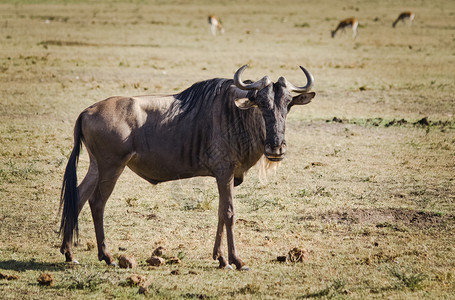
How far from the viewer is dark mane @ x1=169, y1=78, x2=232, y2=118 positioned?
746cm

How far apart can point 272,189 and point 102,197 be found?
3657 mm

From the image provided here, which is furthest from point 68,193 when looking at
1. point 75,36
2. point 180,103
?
point 75,36

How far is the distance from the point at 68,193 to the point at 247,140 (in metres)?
1.98

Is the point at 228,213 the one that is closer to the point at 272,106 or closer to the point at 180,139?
the point at 180,139

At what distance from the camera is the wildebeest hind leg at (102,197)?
7.11m

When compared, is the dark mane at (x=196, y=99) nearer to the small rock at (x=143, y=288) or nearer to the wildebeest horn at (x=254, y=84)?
the wildebeest horn at (x=254, y=84)

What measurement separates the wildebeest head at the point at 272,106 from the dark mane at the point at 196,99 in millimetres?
470

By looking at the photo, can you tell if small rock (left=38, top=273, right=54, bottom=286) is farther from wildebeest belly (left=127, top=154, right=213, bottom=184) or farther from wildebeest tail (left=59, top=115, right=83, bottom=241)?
wildebeest belly (left=127, top=154, right=213, bottom=184)

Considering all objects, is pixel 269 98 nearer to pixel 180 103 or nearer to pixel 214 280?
pixel 180 103

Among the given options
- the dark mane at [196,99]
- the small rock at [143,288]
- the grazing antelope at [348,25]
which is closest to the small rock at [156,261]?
the small rock at [143,288]

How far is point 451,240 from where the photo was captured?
8070 mm

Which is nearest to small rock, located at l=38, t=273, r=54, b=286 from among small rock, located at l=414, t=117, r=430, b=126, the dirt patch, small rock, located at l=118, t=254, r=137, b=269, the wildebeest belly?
small rock, located at l=118, t=254, r=137, b=269

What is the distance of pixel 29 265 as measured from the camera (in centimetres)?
711

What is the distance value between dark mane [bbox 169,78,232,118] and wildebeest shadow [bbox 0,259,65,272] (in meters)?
2.02
